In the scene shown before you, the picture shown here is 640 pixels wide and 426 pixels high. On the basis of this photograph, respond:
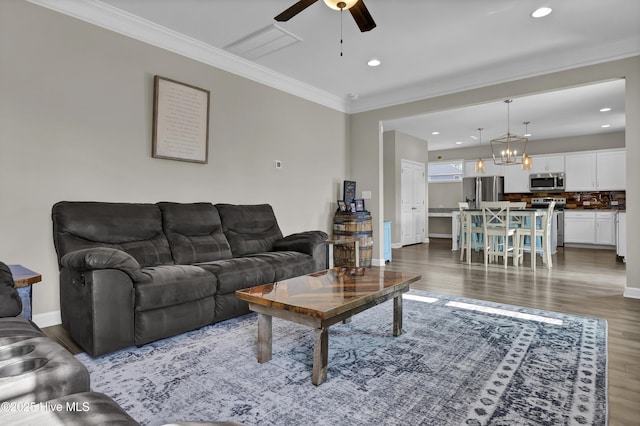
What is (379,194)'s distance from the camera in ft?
18.7

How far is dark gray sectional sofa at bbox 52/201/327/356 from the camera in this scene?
2.17 metres

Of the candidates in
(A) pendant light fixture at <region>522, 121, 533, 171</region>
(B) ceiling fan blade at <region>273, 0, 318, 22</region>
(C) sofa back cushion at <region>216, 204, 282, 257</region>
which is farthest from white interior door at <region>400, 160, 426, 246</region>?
(B) ceiling fan blade at <region>273, 0, 318, 22</region>

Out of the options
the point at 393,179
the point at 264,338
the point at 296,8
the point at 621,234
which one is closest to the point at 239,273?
the point at 264,338

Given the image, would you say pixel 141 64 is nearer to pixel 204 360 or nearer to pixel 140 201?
pixel 140 201

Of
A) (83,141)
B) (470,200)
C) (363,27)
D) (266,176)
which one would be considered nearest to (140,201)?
(83,141)

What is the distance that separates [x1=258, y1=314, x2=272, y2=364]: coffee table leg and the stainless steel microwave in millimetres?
8655

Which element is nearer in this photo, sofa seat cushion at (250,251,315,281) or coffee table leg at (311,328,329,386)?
coffee table leg at (311,328,329,386)

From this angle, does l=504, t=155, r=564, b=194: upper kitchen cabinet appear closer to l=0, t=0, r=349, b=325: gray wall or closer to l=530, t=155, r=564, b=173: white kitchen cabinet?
l=530, t=155, r=564, b=173: white kitchen cabinet

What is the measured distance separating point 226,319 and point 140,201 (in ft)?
4.67

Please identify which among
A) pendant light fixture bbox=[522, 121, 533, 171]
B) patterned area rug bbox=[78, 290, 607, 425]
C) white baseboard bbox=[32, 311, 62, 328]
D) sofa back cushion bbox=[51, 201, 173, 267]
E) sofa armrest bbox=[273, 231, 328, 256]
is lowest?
patterned area rug bbox=[78, 290, 607, 425]

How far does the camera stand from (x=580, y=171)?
807cm

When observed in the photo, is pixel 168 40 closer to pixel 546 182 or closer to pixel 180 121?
pixel 180 121

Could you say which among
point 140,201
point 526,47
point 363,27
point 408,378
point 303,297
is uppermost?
point 526,47

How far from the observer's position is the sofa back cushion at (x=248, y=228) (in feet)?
11.9
